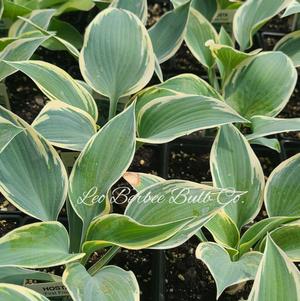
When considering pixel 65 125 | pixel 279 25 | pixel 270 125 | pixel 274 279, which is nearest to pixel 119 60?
pixel 65 125

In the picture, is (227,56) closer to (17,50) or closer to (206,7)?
(206,7)

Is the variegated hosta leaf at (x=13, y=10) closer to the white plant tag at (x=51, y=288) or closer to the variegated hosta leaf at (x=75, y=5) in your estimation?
the variegated hosta leaf at (x=75, y=5)

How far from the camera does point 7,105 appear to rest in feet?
3.63

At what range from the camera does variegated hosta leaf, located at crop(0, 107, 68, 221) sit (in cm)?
75

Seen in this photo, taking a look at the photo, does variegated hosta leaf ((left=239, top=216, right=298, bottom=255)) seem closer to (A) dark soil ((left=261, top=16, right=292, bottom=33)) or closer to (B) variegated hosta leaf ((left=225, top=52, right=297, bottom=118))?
(B) variegated hosta leaf ((left=225, top=52, right=297, bottom=118))

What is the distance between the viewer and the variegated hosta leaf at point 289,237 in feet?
2.63

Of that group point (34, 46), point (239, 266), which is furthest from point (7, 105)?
point (239, 266)

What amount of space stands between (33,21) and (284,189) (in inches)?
24.2

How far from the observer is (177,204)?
729mm

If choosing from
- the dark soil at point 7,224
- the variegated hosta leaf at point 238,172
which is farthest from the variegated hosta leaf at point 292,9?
the dark soil at point 7,224

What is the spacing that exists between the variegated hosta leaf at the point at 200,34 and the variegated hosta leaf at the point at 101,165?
39cm

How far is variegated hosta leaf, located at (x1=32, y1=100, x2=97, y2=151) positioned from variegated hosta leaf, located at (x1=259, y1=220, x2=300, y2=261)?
320mm

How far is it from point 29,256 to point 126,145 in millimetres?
217

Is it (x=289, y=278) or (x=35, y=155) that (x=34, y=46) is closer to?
(x=35, y=155)
